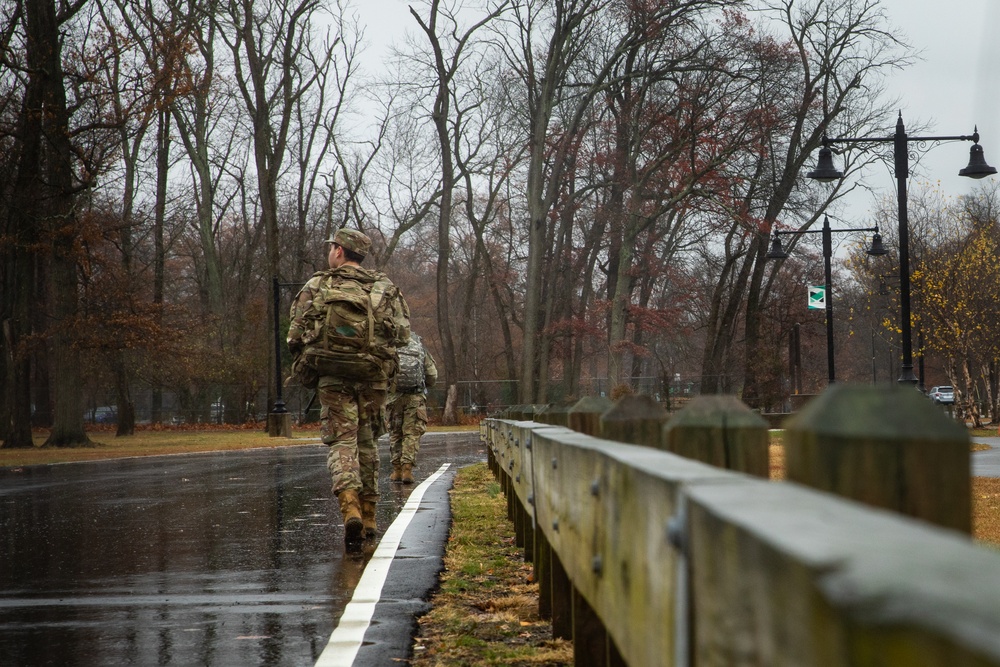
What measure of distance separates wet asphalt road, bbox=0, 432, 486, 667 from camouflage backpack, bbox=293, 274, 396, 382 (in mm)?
1239

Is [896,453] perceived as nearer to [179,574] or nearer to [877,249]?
[179,574]

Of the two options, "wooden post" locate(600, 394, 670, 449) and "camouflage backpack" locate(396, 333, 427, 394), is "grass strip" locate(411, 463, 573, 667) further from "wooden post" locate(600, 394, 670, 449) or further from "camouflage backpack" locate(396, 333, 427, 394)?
"camouflage backpack" locate(396, 333, 427, 394)

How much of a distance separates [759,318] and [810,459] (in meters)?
48.5

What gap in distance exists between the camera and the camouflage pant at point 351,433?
29.5 ft

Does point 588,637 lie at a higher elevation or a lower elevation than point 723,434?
lower

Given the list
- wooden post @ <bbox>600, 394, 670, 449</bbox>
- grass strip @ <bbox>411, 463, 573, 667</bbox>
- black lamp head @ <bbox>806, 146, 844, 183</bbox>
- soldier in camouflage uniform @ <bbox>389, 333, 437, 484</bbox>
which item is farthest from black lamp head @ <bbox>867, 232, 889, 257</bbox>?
wooden post @ <bbox>600, 394, 670, 449</bbox>

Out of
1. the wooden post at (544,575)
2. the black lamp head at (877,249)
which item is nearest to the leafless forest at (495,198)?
the black lamp head at (877,249)

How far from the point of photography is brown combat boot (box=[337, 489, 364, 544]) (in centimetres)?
863

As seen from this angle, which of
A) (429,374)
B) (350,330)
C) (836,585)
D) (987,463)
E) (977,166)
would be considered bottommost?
(987,463)

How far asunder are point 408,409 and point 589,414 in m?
9.97

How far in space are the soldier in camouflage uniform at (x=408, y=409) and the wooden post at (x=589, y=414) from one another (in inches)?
357

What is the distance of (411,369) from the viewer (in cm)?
1456

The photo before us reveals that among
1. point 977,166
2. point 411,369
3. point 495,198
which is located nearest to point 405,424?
point 411,369

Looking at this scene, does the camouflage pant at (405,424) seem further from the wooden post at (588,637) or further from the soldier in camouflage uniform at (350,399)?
the wooden post at (588,637)
